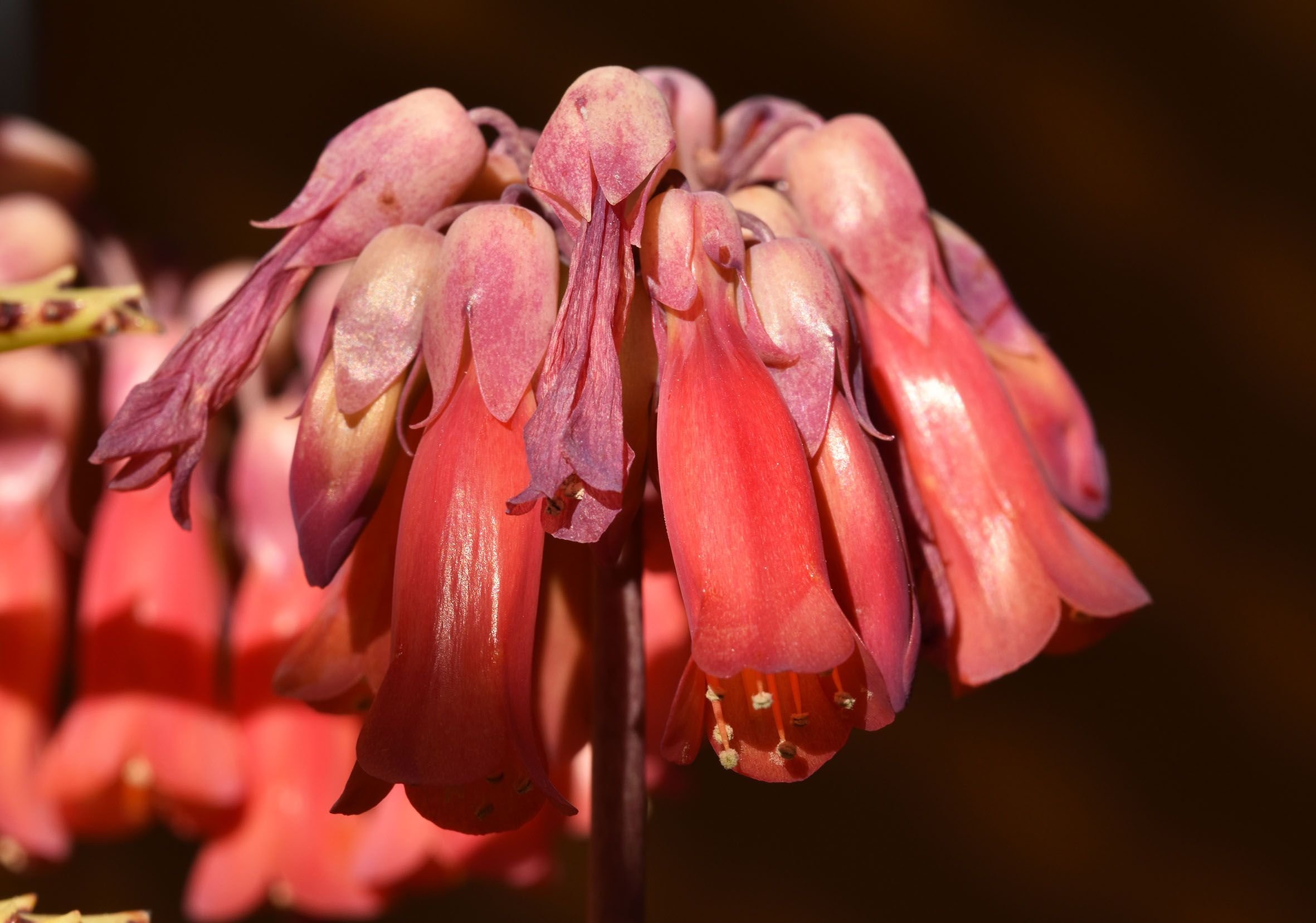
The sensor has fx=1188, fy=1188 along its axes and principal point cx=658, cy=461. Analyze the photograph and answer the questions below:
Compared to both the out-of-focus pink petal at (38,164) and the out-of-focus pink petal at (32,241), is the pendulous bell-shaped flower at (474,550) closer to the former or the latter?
the out-of-focus pink petal at (32,241)

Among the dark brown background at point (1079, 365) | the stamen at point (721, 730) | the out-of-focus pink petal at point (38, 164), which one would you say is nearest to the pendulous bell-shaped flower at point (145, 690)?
the out-of-focus pink petal at point (38, 164)

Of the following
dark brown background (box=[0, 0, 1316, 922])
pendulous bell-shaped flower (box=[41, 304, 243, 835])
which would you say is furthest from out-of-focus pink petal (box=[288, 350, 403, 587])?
dark brown background (box=[0, 0, 1316, 922])

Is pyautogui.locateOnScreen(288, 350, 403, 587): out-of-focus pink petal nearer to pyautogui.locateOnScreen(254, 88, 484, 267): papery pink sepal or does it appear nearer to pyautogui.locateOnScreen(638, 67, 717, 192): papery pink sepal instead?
pyautogui.locateOnScreen(254, 88, 484, 267): papery pink sepal

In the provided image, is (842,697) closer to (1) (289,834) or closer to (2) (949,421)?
(2) (949,421)

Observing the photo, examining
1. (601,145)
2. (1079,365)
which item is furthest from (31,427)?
(1079,365)

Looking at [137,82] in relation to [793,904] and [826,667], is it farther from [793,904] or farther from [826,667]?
[826,667]

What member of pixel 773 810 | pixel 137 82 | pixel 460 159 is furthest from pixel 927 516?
pixel 137 82
